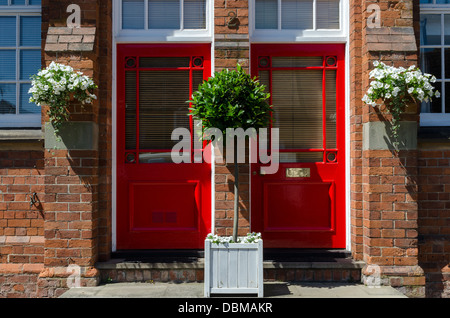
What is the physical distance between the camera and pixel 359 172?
5.11 meters

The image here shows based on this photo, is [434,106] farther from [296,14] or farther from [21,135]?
[21,135]

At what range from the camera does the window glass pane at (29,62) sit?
217 inches

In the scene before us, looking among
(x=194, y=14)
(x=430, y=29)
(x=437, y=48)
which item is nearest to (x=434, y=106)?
(x=437, y=48)

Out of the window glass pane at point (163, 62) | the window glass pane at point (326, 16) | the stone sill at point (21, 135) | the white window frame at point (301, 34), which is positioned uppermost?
the window glass pane at point (326, 16)

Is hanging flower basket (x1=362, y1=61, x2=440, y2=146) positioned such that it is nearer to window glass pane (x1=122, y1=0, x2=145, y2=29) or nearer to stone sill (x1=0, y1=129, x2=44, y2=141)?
window glass pane (x1=122, y1=0, x2=145, y2=29)

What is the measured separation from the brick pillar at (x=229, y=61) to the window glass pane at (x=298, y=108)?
1.98 feet

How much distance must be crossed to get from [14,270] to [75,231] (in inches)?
38.9

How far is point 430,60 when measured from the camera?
5527mm

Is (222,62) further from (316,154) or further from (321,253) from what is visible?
(321,253)

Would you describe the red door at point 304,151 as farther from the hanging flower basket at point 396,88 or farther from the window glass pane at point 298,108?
the hanging flower basket at point 396,88

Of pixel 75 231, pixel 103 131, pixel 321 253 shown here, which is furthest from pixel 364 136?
pixel 75 231

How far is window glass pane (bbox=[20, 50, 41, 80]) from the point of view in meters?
5.52

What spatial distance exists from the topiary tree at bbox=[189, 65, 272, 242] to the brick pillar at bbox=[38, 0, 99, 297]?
56.2 inches

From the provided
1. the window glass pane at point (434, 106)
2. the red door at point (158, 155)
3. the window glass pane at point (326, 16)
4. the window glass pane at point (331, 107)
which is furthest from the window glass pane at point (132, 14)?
the window glass pane at point (434, 106)
